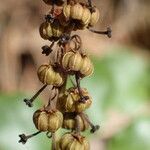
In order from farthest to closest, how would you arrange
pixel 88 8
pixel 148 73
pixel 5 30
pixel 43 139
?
1. pixel 5 30
2. pixel 148 73
3. pixel 43 139
4. pixel 88 8

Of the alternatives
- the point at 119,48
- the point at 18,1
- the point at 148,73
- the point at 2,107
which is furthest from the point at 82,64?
the point at 18,1

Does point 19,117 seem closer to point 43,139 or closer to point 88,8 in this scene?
point 43,139

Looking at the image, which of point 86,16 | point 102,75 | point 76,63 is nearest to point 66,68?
point 76,63

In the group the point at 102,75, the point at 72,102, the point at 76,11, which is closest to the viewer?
the point at 76,11

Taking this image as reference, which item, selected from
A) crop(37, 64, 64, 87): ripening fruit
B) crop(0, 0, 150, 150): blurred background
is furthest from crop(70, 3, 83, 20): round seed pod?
crop(0, 0, 150, 150): blurred background

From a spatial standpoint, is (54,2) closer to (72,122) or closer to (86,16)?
(86,16)

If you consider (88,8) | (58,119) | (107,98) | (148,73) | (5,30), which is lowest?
(58,119)

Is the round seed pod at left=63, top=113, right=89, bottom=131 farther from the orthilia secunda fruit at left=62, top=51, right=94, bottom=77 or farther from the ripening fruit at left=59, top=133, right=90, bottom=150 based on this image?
the orthilia secunda fruit at left=62, top=51, right=94, bottom=77
